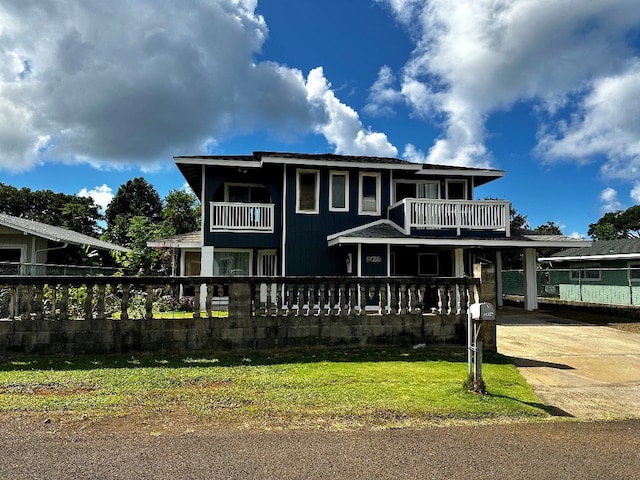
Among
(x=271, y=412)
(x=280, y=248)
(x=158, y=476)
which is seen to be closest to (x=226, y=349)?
(x=271, y=412)

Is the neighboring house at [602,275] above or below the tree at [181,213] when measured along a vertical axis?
below

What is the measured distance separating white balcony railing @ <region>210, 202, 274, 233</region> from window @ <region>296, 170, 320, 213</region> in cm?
113

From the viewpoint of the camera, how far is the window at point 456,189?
17766 millimetres

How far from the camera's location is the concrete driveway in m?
5.34

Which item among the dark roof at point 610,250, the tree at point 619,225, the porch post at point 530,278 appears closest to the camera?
the porch post at point 530,278

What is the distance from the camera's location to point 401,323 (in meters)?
7.90

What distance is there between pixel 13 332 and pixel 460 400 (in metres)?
6.71

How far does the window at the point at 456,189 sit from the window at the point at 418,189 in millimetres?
485

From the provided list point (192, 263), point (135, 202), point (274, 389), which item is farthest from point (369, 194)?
point (135, 202)

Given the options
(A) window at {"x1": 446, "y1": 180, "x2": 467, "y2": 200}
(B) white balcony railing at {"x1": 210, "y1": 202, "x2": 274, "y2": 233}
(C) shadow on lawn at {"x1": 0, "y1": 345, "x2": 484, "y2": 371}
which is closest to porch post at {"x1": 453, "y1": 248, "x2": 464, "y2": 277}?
(A) window at {"x1": 446, "y1": 180, "x2": 467, "y2": 200}

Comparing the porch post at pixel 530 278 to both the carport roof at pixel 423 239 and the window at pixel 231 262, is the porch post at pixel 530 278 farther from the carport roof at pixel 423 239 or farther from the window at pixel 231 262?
the window at pixel 231 262

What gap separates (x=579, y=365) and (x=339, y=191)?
10.5m

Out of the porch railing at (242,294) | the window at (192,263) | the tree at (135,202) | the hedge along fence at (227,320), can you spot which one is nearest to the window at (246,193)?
the window at (192,263)

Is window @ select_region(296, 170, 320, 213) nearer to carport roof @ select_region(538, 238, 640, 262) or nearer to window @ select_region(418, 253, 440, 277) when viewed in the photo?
window @ select_region(418, 253, 440, 277)
